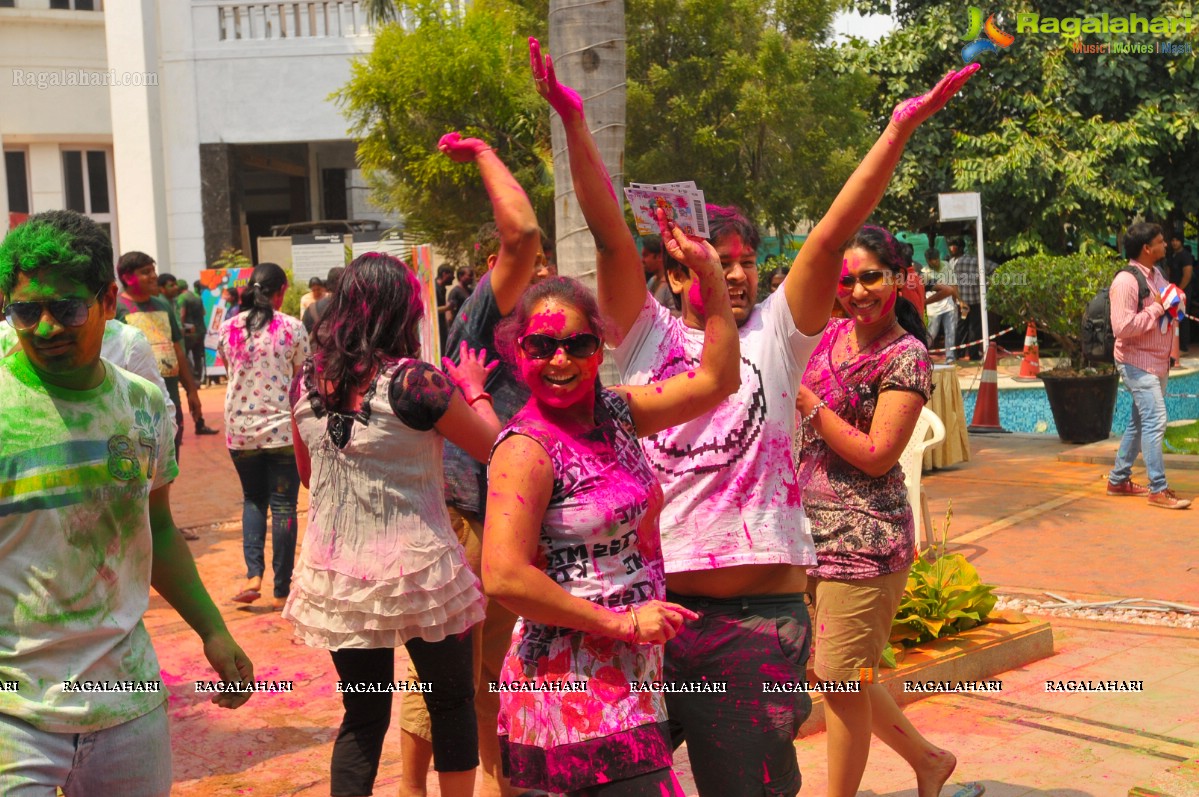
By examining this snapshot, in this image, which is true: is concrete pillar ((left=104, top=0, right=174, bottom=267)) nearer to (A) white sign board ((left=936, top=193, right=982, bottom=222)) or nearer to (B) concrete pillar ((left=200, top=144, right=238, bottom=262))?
(B) concrete pillar ((left=200, top=144, right=238, bottom=262))

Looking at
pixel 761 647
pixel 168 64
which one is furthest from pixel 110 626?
pixel 168 64

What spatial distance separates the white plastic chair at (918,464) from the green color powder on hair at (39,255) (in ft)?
14.9

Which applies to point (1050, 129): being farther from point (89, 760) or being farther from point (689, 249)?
point (89, 760)

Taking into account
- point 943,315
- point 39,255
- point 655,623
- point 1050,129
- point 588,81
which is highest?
point 1050,129

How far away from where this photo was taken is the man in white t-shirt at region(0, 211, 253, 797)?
2627mm

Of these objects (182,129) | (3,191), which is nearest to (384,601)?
(182,129)

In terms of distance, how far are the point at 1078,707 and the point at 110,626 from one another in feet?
13.1

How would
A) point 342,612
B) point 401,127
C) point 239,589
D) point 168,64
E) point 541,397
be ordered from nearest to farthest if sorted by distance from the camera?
point 541,397
point 342,612
point 239,589
point 401,127
point 168,64

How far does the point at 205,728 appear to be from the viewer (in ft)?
17.8

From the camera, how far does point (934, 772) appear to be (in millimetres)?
4168

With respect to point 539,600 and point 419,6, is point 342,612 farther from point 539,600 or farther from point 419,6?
point 419,6

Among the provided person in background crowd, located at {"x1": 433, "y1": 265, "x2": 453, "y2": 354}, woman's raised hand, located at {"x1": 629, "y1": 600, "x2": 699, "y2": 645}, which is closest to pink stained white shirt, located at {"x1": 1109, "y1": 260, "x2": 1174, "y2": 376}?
woman's raised hand, located at {"x1": 629, "y1": 600, "x2": 699, "y2": 645}

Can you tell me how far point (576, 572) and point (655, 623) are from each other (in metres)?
0.22

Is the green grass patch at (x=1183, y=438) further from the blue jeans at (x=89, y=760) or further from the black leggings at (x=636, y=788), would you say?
the blue jeans at (x=89, y=760)
